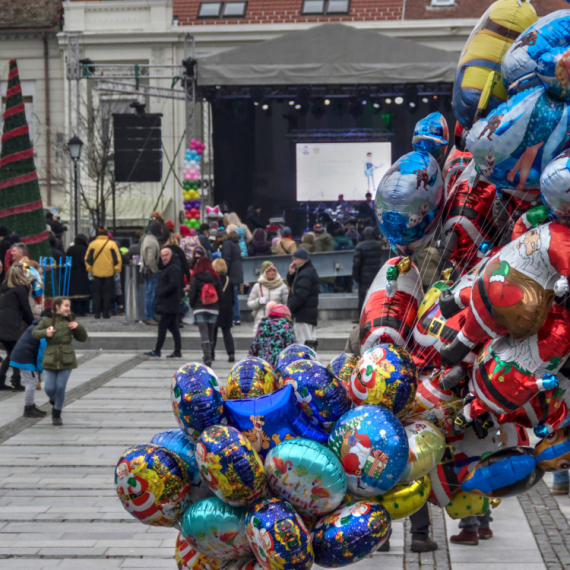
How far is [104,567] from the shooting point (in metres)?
6.12

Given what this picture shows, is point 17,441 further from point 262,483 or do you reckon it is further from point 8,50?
point 8,50

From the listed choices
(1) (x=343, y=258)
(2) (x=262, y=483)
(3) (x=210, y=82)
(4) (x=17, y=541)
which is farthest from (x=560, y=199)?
(3) (x=210, y=82)

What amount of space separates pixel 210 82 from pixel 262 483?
18.8 meters

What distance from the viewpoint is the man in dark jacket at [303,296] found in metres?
12.7

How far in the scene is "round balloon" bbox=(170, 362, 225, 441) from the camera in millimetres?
4398

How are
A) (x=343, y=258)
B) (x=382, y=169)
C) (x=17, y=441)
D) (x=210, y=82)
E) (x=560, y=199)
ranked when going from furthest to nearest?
(x=382, y=169), (x=210, y=82), (x=343, y=258), (x=17, y=441), (x=560, y=199)

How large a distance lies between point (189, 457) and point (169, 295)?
9489 mm

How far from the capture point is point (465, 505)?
16.4 ft

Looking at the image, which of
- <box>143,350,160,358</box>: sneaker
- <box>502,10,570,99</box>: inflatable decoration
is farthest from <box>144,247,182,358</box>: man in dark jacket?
<box>502,10,570,99</box>: inflatable decoration

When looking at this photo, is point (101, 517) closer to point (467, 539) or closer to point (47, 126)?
point (467, 539)

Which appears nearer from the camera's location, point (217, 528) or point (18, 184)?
point (217, 528)

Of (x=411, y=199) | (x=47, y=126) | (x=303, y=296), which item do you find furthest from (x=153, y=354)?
(x=47, y=126)

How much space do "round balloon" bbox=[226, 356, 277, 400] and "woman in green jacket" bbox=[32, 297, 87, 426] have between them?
541 cm

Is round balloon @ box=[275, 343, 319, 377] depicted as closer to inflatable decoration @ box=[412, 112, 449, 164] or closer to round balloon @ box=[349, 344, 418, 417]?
round balloon @ box=[349, 344, 418, 417]
